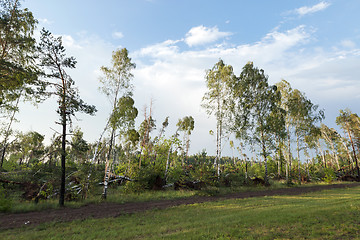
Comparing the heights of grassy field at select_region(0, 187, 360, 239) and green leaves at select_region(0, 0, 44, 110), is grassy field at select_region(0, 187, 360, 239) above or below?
below

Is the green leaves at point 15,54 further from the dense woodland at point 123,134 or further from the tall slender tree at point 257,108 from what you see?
the tall slender tree at point 257,108

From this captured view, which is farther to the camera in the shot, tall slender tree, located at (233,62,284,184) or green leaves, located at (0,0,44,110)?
tall slender tree, located at (233,62,284,184)

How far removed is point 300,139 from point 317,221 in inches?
1135

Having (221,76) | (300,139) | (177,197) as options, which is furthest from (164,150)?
(300,139)

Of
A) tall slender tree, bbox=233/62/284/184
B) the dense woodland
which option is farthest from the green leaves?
tall slender tree, bbox=233/62/284/184

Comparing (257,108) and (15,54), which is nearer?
(15,54)

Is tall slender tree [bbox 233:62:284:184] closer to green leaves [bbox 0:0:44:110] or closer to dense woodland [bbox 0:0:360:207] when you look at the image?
dense woodland [bbox 0:0:360:207]

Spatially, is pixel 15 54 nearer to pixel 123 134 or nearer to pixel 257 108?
pixel 123 134

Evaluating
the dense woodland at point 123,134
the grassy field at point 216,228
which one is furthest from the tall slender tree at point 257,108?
the grassy field at point 216,228

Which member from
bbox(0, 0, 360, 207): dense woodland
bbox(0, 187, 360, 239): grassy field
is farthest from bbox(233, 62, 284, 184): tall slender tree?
bbox(0, 187, 360, 239): grassy field

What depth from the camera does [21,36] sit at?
13.3 meters

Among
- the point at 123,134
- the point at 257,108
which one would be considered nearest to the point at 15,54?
the point at 123,134

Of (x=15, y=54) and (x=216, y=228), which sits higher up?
(x=15, y=54)

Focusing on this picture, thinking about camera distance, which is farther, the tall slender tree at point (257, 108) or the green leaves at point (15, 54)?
the tall slender tree at point (257, 108)
